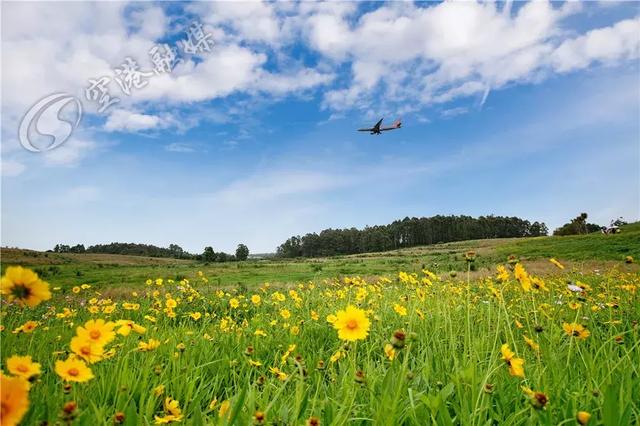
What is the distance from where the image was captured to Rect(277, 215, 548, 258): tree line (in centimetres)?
A: 11862

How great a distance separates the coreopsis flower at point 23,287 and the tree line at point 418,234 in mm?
115949

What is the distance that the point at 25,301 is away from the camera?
1088mm

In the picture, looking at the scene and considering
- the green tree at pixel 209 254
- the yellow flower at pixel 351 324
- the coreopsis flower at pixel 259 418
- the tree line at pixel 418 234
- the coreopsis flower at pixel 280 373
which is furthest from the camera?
the tree line at pixel 418 234

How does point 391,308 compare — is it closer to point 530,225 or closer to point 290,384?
point 290,384

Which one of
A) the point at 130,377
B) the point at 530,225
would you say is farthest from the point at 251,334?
the point at 530,225

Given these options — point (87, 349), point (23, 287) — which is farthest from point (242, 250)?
point (23, 287)

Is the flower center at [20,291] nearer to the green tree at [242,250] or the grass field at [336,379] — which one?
the grass field at [336,379]

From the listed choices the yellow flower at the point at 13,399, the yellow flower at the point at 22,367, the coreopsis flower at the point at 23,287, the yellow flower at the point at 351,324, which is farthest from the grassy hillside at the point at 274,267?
the yellow flower at the point at 13,399

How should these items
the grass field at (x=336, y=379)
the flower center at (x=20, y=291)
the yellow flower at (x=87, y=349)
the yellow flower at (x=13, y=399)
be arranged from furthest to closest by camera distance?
1. the grass field at (x=336, y=379)
2. the yellow flower at (x=87, y=349)
3. the flower center at (x=20, y=291)
4. the yellow flower at (x=13, y=399)

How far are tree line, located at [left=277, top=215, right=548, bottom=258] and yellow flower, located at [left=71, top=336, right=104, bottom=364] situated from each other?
11551 cm

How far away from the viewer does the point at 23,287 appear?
1.10 metres

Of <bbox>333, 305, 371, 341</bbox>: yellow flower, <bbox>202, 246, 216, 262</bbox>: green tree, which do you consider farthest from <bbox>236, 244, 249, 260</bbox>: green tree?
<bbox>333, 305, 371, 341</bbox>: yellow flower

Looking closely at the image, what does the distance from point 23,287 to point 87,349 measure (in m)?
0.51

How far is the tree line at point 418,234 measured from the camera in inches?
4670
